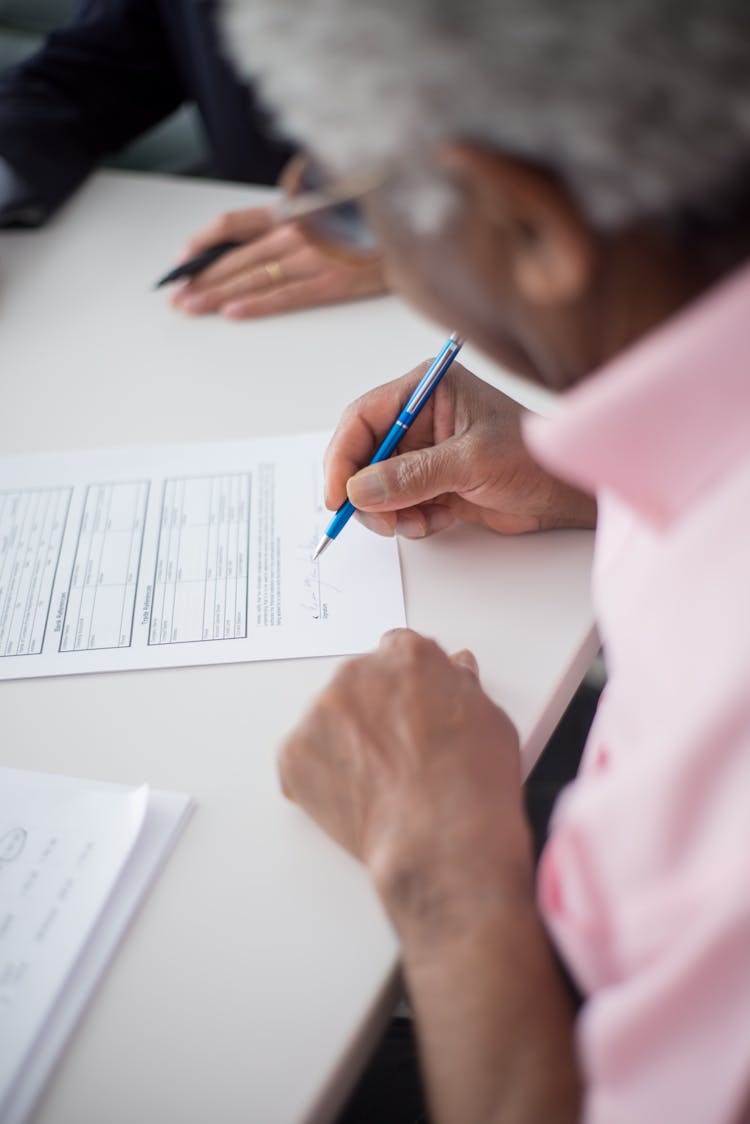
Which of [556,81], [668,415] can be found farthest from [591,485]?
[556,81]

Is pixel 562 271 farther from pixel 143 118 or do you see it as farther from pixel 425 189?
pixel 143 118

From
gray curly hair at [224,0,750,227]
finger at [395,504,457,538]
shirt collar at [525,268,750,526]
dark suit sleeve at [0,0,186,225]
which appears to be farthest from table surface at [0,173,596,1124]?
gray curly hair at [224,0,750,227]

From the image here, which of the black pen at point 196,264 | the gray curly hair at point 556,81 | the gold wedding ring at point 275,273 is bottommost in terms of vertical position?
the gold wedding ring at point 275,273

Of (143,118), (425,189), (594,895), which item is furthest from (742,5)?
(143,118)

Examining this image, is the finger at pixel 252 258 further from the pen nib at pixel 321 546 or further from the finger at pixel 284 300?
the pen nib at pixel 321 546

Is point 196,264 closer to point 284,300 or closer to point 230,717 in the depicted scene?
point 284,300

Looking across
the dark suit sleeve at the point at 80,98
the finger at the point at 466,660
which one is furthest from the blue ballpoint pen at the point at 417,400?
the dark suit sleeve at the point at 80,98

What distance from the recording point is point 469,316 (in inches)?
19.4

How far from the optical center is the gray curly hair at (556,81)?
14.1 inches

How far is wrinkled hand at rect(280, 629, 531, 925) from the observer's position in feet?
1.86

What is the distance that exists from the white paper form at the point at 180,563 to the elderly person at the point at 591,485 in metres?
0.14

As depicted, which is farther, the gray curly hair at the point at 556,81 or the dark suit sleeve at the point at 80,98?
the dark suit sleeve at the point at 80,98

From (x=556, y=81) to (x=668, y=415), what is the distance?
157 mm

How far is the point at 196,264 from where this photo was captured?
1.07 m
